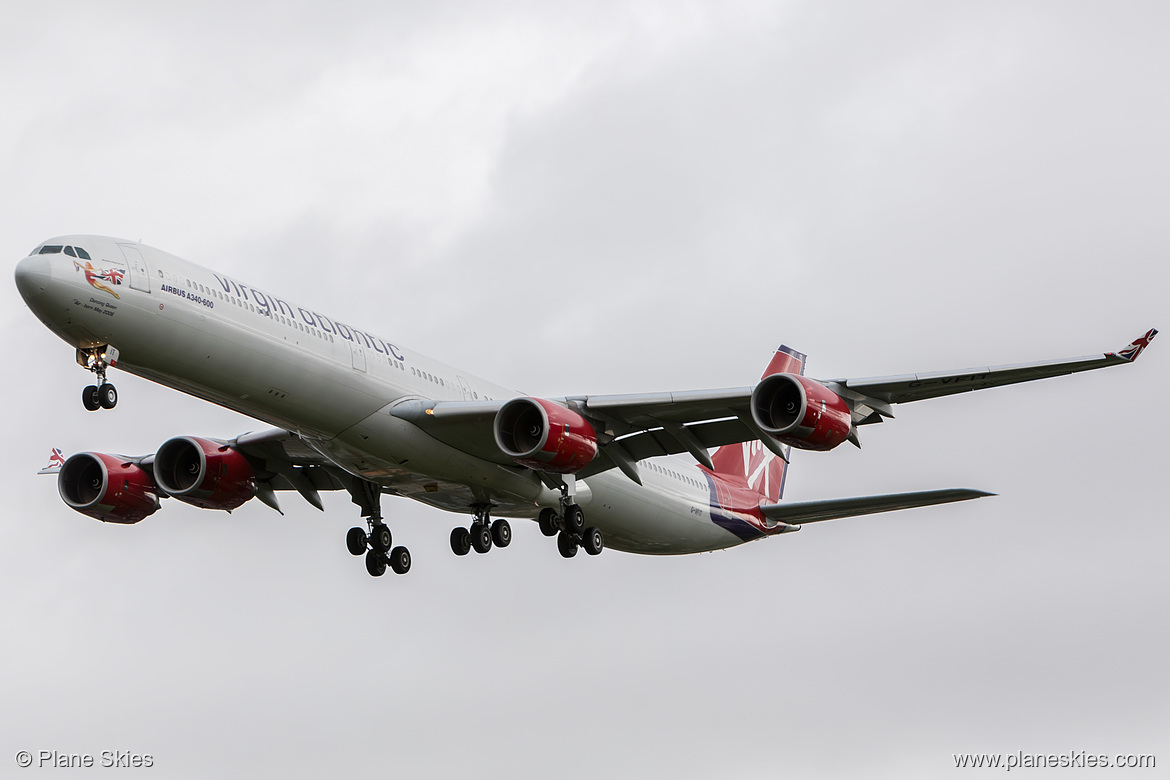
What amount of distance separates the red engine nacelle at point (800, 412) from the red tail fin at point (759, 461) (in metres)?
12.6

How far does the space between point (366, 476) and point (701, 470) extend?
39.7 ft

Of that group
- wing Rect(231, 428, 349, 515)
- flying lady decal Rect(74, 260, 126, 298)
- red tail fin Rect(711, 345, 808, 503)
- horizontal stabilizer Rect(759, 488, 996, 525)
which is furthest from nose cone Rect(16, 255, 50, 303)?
red tail fin Rect(711, 345, 808, 503)

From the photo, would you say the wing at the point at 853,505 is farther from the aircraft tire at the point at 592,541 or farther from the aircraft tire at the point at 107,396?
the aircraft tire at the point at 107,396

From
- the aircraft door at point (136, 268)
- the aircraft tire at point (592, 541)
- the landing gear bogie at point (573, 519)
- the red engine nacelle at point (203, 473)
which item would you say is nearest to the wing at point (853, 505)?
the aircraft tire at point (592, 541)

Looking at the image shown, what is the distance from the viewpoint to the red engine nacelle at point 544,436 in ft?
100.0

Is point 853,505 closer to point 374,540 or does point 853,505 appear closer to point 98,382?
point 374,540

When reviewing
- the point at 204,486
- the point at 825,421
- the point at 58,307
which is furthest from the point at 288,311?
the point at 825,421

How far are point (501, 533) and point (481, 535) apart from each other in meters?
0.58

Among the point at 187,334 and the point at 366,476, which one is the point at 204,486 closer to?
the point at 366,476

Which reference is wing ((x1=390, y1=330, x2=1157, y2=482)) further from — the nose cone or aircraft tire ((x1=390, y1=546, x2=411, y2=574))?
the nose cone

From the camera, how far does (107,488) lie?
1428 inches

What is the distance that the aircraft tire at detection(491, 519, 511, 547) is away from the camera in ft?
116

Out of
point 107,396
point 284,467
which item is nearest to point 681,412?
point 284,467

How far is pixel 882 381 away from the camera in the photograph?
96.2 ft
